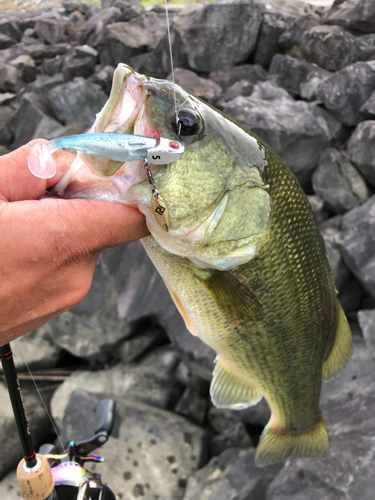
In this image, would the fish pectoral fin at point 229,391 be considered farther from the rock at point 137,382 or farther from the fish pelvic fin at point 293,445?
the rock at point 137,382

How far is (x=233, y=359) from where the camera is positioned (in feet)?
5.02

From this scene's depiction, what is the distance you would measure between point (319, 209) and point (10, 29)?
9.04 metres

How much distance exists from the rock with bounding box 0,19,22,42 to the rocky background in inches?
167

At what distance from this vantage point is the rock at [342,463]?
177cm

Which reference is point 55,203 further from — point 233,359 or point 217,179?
point 233,359

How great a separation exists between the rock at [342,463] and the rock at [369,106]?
2.58 metres

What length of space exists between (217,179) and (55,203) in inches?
17.4

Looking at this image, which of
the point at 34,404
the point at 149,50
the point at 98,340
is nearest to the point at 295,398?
the point at 98,340

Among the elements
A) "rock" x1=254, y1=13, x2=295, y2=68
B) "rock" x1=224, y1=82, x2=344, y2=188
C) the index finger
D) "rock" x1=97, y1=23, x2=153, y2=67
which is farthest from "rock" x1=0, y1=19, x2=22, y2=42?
the index finger

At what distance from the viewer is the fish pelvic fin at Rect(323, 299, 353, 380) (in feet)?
5.23

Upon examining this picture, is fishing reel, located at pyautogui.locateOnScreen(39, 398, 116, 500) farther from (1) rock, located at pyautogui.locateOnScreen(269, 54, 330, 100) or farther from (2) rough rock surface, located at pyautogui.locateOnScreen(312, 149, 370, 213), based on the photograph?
(1) rock, located at pyautogui.locateOnScreen(269, 54, 330, 100)

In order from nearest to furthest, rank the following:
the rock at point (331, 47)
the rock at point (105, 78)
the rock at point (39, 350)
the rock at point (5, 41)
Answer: the rock at point (39, 350), the rock at point (331, 47), the rock at point (105, 78), the rock at point (5, 41)

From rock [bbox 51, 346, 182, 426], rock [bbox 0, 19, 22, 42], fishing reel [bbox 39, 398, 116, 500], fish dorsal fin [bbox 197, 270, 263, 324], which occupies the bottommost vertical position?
rock [bbox 51, 346, 182, 426]

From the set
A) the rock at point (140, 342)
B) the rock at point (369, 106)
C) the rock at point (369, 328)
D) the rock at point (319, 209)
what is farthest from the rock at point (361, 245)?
the rock at point (140, 342)
